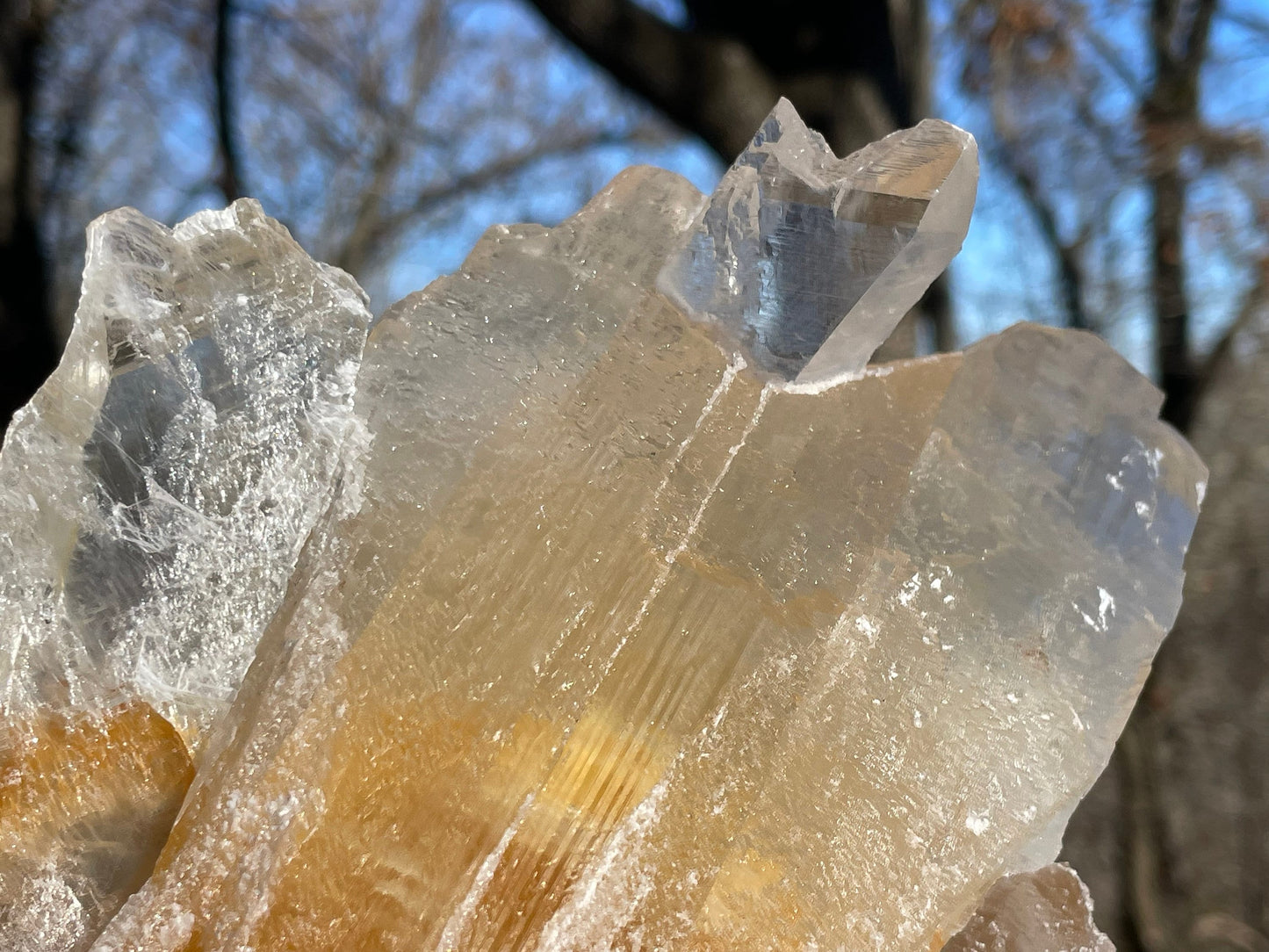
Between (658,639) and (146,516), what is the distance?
1.70 ft

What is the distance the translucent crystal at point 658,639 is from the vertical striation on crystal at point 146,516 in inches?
3.4

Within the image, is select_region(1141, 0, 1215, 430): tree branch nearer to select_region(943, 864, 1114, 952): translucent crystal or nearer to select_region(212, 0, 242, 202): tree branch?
select_region(943, 864, 1114, 952): translucent crystal

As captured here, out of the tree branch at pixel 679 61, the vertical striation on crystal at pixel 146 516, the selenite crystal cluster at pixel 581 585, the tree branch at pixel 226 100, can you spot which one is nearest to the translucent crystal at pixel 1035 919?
the selenite crystal cluster at pixel 581 585

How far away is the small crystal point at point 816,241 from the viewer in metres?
0.83

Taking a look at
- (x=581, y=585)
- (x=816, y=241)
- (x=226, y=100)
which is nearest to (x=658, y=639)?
(x=581, y=585)

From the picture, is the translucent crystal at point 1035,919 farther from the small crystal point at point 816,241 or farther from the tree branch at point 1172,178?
the tree branch at point 1172,178

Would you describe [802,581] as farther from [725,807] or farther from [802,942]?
[802,942]

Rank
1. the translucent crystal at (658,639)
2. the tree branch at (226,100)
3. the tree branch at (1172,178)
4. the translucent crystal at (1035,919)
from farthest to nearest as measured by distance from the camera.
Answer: the tree branch at (226,100), the tree branch at (1172,178), the translucent crystal at (1035,919), the translucent crystal at (658,639)

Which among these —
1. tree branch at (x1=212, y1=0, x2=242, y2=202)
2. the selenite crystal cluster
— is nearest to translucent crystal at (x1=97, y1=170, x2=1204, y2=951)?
the selenite crystal cluster

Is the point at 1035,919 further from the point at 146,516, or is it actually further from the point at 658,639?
the point at 146,516

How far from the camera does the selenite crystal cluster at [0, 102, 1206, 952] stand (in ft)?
2.56

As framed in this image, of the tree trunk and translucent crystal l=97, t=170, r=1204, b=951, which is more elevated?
the tree trunk

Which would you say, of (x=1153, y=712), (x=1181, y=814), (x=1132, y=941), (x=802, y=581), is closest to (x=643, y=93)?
(x=802, y=581)

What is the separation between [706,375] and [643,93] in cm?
237
